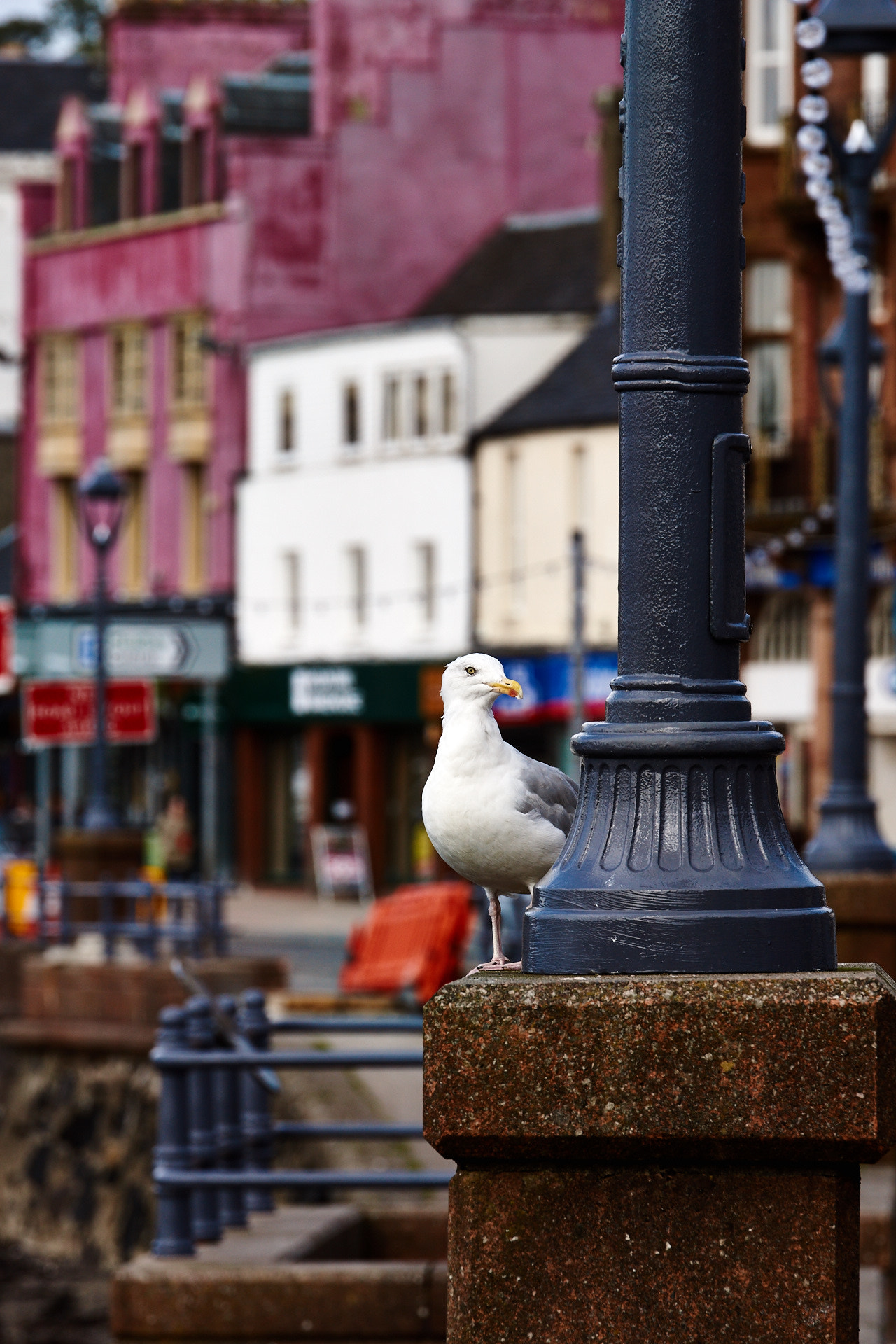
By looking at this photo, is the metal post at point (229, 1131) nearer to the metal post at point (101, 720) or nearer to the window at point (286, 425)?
the metal post at point (101, 720)

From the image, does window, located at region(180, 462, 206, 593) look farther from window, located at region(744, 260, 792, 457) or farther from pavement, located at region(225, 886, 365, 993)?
window, located at region(744, 260, 792, 457)

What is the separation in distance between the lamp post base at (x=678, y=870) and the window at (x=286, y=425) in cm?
4660

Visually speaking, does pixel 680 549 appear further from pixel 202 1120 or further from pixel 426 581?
pixel 426 581

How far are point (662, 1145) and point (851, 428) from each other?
1046cm

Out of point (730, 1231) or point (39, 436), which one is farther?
point (39, 436)

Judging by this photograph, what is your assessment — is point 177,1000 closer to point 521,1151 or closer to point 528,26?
point 521,1151

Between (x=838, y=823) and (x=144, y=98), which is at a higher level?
(x=144, y=98)

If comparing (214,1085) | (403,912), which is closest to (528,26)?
(403,912)

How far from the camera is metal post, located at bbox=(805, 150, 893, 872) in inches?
547

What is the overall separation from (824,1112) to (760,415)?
37030 millimetres

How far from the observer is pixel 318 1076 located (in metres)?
19.8

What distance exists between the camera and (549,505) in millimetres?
46312

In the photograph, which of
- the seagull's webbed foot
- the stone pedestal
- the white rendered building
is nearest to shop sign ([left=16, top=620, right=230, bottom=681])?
the white rendered building

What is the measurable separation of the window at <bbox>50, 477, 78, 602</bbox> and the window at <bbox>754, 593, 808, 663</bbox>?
18.9 m
